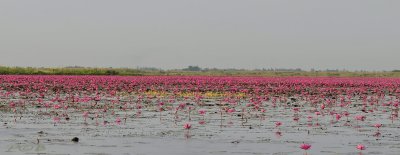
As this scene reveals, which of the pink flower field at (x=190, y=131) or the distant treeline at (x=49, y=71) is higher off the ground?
the distant treeline at (x=49, y=71)

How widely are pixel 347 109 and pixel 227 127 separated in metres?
8.61

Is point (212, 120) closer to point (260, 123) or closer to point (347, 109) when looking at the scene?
point (260, 123)

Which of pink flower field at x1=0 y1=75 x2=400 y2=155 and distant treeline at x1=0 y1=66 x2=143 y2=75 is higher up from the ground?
distant treeline at x1=0 y1=66 x2=143 y2=75

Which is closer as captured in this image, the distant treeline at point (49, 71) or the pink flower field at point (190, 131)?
the pink flower field at point (190, 131)

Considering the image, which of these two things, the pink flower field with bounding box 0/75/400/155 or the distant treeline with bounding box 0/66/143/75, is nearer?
the pink flower field with bounding box 0/75/400/155

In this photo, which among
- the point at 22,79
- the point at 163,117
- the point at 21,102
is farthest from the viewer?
the point at 22,79

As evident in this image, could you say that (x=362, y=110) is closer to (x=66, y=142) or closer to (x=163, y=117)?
(x=163, y=117)

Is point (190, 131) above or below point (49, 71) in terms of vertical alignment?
below

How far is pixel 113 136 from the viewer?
14453mm

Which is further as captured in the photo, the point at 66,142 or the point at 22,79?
the point at 22,79

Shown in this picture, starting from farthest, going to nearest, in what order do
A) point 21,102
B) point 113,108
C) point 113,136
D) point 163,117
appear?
point 21,102 < point 113,108 < point 163,117 < point 113,136

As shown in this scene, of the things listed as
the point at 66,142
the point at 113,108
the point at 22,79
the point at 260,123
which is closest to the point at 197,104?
the point at 113,108

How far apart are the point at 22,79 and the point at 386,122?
3388 cm

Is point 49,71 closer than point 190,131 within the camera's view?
No
